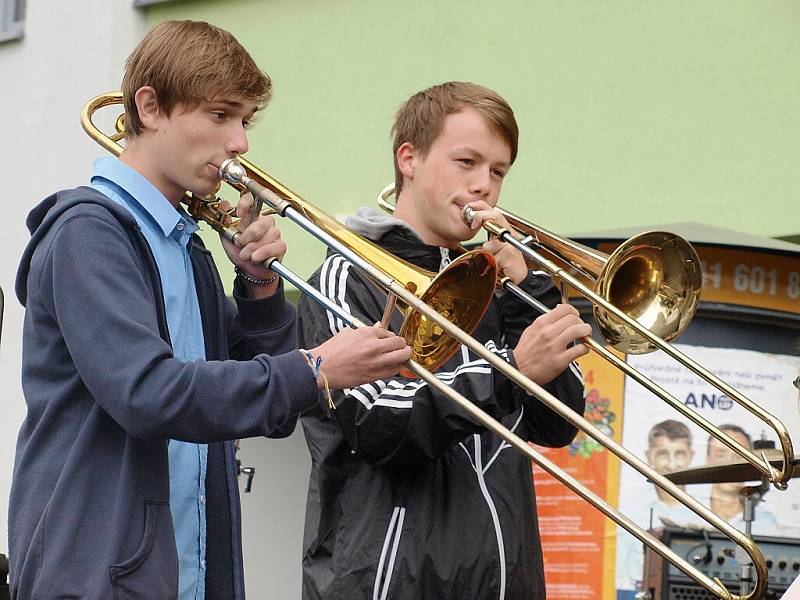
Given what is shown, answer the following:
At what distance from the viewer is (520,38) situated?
764 cm

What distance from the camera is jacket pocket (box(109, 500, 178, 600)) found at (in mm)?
2607

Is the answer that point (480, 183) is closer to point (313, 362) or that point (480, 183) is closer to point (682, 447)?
point (313, 362)

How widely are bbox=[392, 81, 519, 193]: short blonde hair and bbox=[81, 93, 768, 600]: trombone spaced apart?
68cm

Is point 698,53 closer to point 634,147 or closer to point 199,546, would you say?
point 634,147

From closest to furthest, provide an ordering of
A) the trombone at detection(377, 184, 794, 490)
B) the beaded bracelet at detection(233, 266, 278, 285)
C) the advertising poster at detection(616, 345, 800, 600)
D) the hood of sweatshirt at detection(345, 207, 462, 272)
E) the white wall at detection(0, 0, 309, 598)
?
the beaded bracelet at detection(233, 266, 278, 285) < the hood of sweatshirt at detection(345, 207, 462, 272) < the trombone at detection(377, 184, 794, 490) < the advertising poster at detection(616, 345, 800, 600) < the white wall at detection(0, 0, 309, 598)

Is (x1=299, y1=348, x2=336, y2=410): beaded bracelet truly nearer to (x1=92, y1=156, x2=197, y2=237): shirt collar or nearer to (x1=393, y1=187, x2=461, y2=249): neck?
(x1=92, y1=156, x2=197, y2=237): shirt collar

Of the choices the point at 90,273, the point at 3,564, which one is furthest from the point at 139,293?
the point at 3,564

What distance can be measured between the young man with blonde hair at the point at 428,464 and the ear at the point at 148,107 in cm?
73

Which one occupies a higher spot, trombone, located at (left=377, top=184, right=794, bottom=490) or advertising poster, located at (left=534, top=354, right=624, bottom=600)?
trombone, located at (left=377, top=184, right=794, bottom=490)

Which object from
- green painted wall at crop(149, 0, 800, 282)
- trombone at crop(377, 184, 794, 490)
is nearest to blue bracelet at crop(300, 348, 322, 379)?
trombone at crop(377, 184, 794, 490)

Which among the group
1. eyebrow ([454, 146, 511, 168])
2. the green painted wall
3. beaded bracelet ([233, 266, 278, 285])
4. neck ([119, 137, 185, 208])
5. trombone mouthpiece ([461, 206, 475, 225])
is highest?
the green painted wall

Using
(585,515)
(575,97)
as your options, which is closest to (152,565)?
(585,515)

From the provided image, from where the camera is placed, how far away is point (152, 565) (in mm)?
2646

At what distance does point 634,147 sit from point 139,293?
476cm
